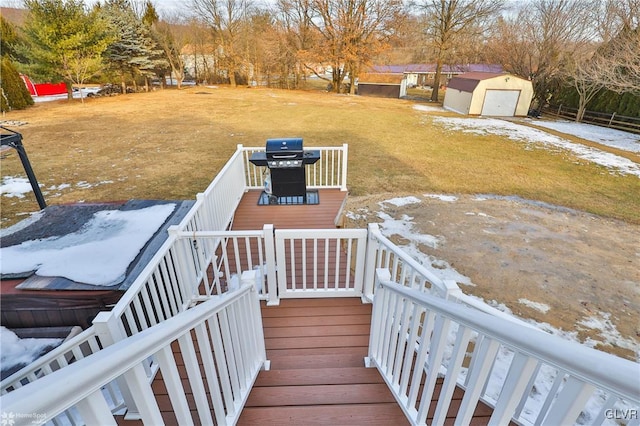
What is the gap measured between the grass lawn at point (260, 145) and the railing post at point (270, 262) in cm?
441

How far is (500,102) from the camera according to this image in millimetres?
16672

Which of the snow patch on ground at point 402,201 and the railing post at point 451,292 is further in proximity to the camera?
the snow patch on ground at point 402,201

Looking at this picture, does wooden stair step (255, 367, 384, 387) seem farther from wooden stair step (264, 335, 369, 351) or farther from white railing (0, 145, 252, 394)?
white railing (0, 145, 252, 394)

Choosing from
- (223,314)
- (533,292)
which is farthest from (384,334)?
(533,292)

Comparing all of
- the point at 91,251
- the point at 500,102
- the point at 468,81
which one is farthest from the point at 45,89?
the point at 500,102

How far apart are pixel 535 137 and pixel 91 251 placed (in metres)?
14.8

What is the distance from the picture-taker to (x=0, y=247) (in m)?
3.19

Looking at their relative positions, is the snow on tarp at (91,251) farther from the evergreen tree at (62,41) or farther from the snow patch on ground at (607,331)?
the evergreen tree at (62,41)

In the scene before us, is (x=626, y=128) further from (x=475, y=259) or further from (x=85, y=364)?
(x=85, y=364)

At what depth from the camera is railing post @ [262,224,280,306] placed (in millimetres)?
2721

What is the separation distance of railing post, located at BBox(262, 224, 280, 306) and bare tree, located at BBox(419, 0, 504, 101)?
76.8 ft

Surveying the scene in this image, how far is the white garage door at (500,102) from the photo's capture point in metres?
16.5

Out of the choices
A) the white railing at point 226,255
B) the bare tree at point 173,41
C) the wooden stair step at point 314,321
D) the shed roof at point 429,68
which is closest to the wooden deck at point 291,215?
the white railing at point 226,255

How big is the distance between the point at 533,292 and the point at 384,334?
313 cm
